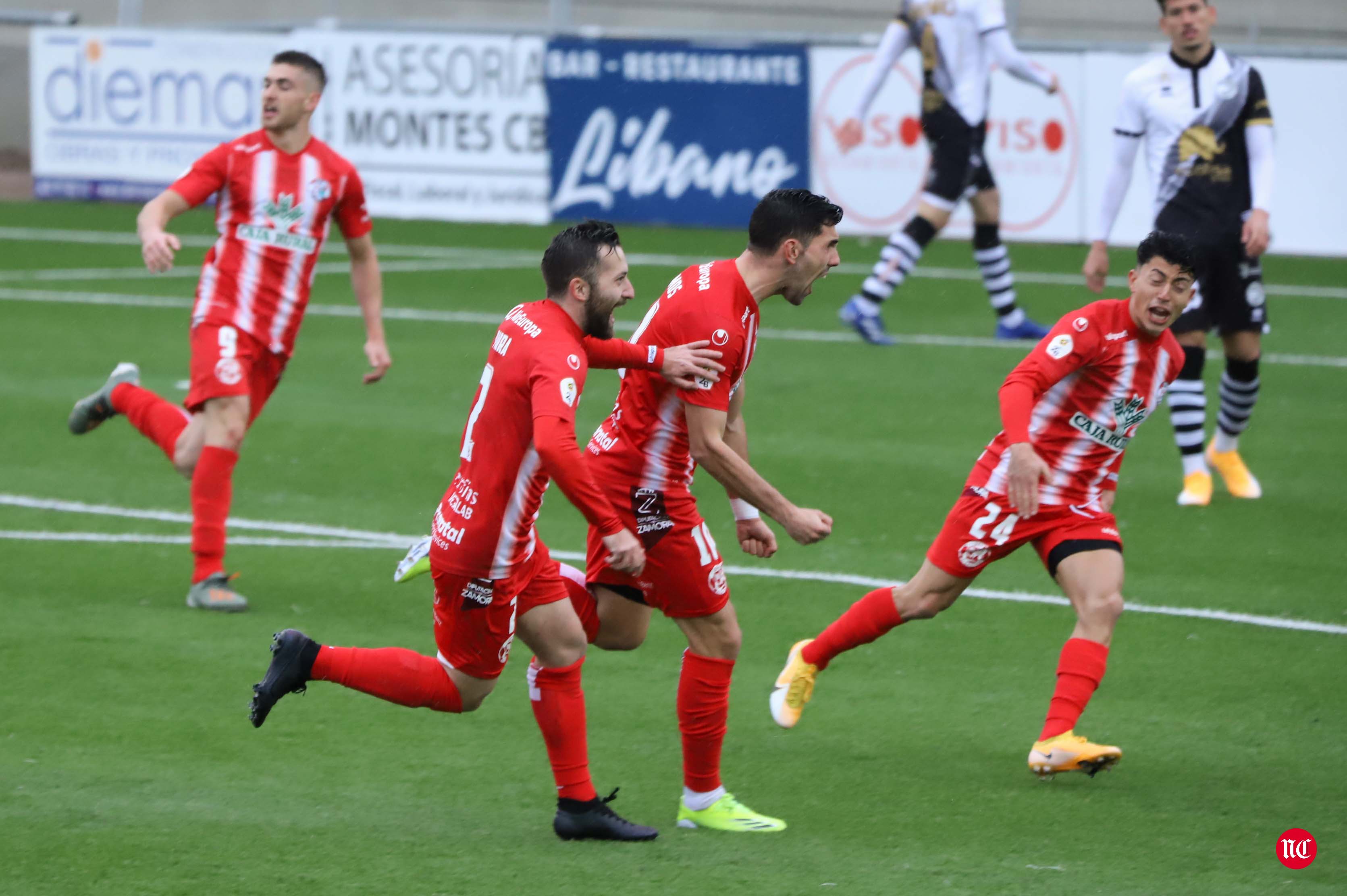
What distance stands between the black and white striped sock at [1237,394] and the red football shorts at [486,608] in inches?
208

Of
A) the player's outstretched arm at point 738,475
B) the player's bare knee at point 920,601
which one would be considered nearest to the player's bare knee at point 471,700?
the player's outstretched arm at point 738,475

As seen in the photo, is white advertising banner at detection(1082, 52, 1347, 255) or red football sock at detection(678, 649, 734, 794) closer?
red football sock at detection(678, 649, 734, 794)

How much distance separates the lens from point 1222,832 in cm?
516

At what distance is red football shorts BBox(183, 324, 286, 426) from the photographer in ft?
25.0

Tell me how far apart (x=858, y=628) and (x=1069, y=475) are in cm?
84

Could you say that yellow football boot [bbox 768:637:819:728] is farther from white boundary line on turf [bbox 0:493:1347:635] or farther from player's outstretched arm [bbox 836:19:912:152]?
player's outstretched arm [bbox 836:19:912:152]

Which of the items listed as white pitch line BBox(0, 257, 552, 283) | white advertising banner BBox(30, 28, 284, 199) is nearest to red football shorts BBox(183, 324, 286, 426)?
white pitch line BBox(0, 257, 552, 283)

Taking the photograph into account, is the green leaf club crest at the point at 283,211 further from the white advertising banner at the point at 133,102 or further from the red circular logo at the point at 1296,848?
the white advertising banner at the point at 133,102

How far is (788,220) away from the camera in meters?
5.18

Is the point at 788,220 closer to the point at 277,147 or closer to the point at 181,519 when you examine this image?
the point at 277,147

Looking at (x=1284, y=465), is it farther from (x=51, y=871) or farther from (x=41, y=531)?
(x=51, y=871)

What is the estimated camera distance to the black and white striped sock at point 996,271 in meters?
13.3

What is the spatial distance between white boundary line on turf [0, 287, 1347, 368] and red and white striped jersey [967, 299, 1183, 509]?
24.4ft

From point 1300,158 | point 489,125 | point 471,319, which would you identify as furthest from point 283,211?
point 489,125
